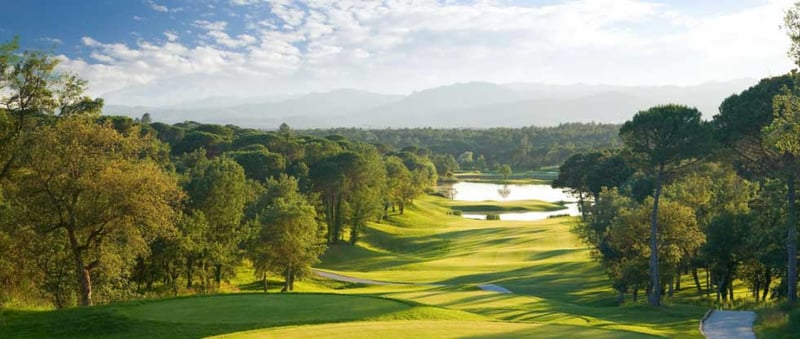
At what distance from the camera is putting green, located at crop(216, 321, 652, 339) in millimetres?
16125

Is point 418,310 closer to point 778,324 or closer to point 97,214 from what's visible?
point 778,324

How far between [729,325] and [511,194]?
114 m

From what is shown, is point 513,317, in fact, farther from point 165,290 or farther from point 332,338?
point 165,290

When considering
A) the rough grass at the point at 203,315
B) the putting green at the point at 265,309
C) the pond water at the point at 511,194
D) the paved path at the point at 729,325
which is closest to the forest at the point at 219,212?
the paved path at the point at 729,325

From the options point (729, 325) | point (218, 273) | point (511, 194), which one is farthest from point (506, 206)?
point (729, 325)

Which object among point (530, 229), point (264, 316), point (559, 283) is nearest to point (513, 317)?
point (264, 316)

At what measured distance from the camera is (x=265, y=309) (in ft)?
65.6

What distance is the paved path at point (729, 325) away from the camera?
2172 cm

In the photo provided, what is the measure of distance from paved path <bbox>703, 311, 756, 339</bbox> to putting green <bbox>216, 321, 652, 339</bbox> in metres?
6.17

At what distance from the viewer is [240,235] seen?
42.5 meters

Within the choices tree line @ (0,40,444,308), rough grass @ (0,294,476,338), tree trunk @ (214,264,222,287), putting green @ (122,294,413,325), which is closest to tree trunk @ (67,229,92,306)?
tree line @ (0,40,444,308)

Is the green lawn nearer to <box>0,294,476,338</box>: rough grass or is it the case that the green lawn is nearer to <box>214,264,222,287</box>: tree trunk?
<box>0,294,476,338</box>: rough grass

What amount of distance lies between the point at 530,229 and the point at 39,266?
56.3 m

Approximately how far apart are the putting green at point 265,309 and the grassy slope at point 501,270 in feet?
22.4
